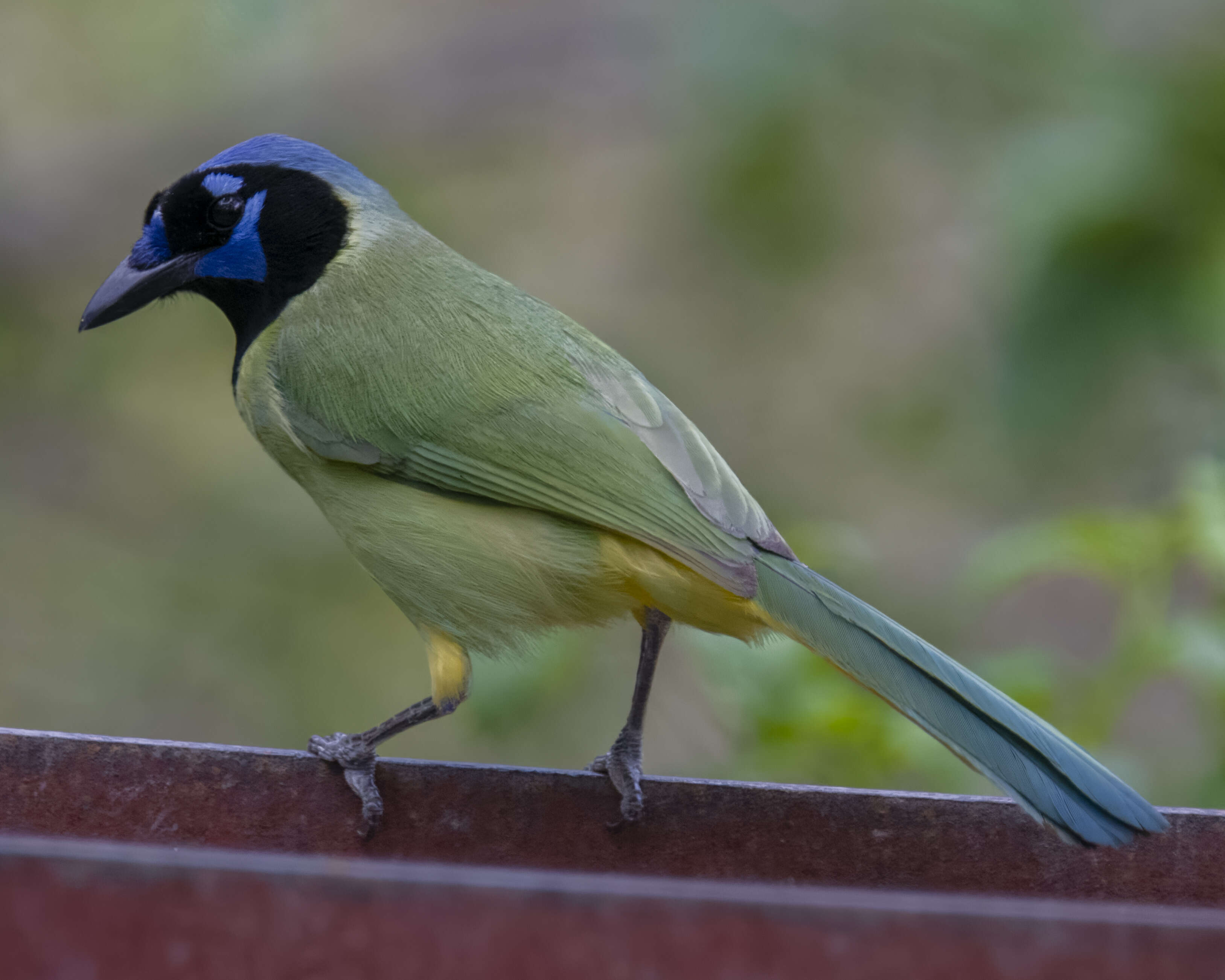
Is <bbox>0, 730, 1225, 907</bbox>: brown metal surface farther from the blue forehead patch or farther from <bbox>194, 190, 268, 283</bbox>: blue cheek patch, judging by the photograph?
the blue forehead patch

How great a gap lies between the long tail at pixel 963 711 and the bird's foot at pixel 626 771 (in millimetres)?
350

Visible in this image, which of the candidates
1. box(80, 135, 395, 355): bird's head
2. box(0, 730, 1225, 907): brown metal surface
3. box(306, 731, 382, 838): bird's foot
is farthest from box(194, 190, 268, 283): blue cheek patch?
box(0, 730, 1225, 907): brown metal surface

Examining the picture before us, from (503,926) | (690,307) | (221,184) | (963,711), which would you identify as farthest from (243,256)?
(690,307)

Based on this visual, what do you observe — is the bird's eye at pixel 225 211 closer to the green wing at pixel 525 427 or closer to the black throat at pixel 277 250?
the black throat at pixel 277 250

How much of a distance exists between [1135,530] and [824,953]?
1.91m

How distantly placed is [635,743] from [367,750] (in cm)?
50

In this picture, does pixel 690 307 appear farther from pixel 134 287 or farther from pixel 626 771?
pixel 626 771

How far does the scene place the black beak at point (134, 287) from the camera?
2.84 m

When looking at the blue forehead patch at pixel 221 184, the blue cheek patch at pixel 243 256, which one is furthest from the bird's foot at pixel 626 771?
the blue forehead patch at pixel 221 184

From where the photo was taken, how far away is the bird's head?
2.88 meters

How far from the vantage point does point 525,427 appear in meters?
2.59

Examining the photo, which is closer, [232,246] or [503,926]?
[503,926]

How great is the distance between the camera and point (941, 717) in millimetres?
2123

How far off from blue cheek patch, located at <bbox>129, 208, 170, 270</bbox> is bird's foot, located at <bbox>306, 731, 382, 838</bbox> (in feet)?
3.56
